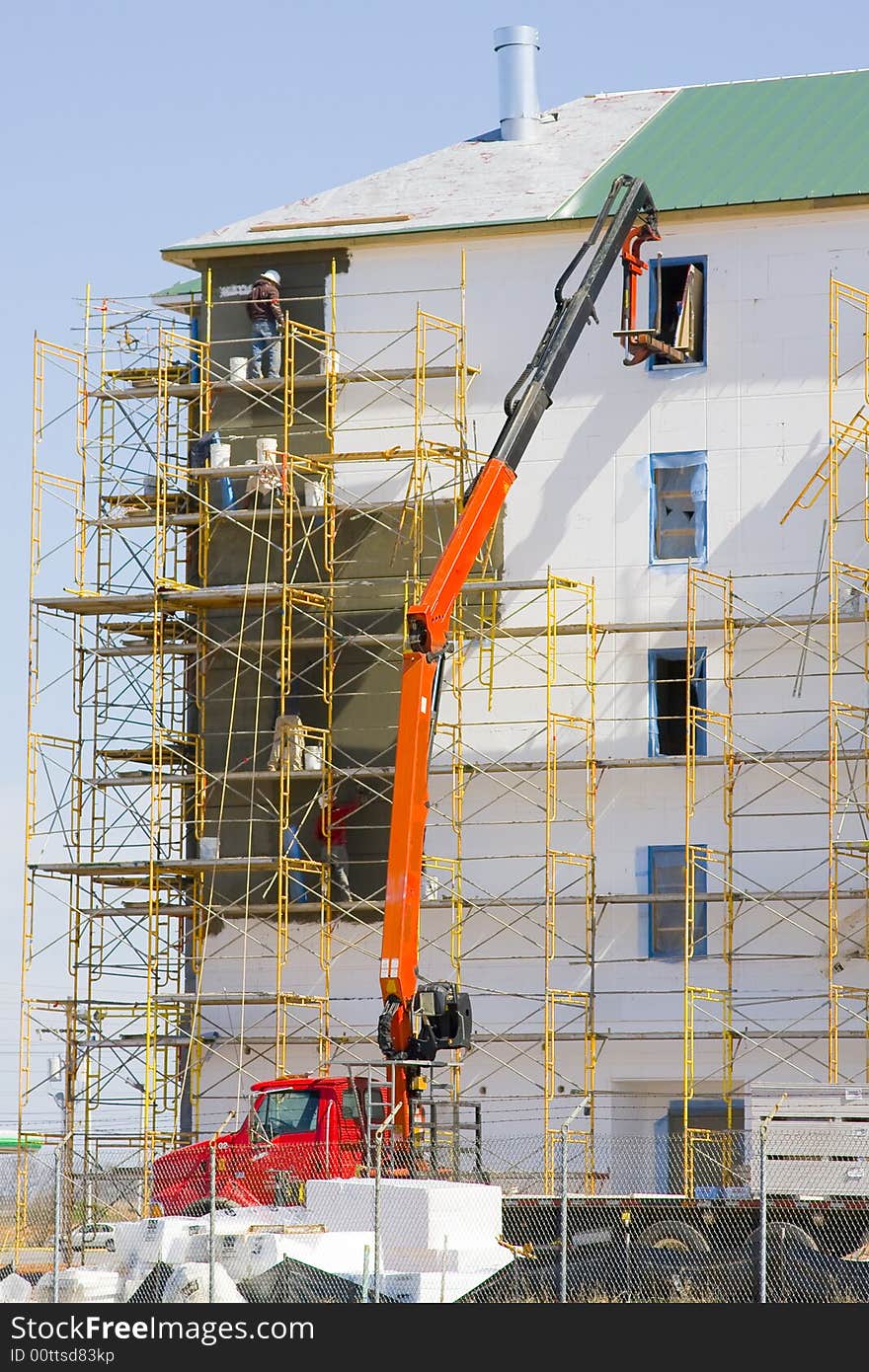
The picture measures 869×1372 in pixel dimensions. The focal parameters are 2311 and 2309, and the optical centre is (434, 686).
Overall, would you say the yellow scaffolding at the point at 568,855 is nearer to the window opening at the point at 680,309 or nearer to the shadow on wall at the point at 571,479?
the shadow on wall at the point at 571,479

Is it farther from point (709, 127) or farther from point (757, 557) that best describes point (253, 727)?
point (709, 127)

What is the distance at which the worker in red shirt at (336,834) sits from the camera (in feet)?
115

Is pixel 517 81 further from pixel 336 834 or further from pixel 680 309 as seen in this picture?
pixel 336 834

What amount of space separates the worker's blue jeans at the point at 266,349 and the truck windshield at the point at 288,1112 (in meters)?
13.3

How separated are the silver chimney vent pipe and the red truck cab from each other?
18283mm

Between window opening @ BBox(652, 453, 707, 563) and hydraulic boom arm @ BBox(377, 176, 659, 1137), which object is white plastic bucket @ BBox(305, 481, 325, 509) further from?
window opening @ BBox(652, 453, 707, 563)

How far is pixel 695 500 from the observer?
115 ft

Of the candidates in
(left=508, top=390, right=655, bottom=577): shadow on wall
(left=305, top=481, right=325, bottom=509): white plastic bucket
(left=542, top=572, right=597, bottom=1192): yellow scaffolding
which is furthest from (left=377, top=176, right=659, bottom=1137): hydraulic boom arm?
(left=305, top=481, right=325, bottom=509): white plastic bucket

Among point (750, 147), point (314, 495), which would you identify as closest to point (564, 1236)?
point (314, 495)

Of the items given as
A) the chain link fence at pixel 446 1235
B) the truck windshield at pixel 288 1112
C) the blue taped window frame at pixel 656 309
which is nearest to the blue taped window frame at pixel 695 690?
the blue taped window frame at pixel 656 309

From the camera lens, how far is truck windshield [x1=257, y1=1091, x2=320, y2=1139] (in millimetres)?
28141

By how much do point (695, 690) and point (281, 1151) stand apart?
10.5 metres

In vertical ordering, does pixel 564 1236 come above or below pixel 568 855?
below
